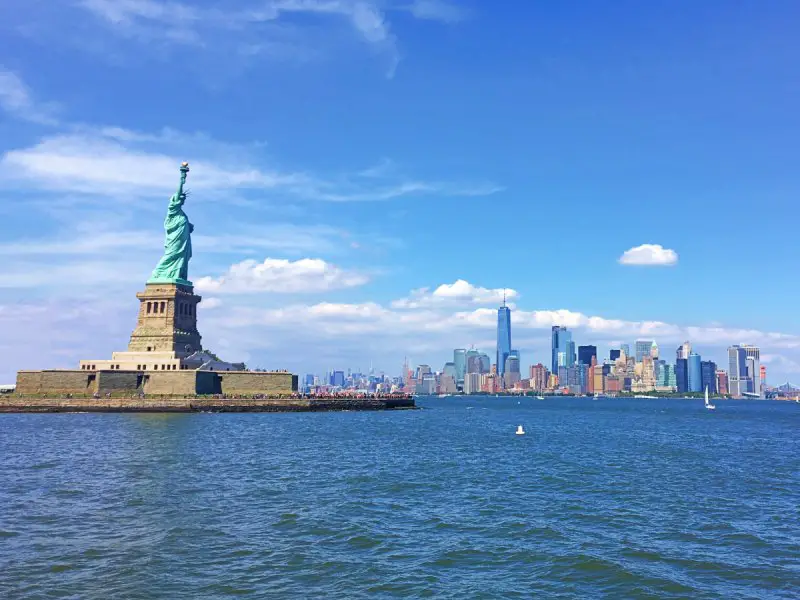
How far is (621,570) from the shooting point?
2170cm

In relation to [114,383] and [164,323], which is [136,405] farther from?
[164,323]

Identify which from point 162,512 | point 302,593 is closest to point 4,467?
point 162,512

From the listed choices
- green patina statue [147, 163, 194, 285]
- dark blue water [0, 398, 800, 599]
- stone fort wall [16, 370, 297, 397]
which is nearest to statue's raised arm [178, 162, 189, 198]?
green patina statue [147, 163, 194, 285]

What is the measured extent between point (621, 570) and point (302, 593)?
10020 mm

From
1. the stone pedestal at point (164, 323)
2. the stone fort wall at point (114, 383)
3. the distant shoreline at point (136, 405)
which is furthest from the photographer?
the stone pedestal at point (164, 323)

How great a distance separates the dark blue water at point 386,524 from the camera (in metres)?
20.2

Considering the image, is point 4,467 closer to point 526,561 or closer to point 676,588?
point 526,561

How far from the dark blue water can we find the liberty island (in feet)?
143

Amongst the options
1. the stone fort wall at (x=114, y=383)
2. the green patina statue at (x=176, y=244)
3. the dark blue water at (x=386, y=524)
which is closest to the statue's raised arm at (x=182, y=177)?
the green patina statue at (x=176, y=244)

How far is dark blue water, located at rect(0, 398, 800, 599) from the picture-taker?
20219 mm

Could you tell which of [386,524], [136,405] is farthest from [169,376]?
[386,524]

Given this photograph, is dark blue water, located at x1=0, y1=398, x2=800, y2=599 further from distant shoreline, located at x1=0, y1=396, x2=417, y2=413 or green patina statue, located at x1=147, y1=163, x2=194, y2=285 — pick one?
green patina statue, located at x1=147, y1=163, x2=194, y2=285

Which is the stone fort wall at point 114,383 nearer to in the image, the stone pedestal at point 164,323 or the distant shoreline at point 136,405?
the distant shoreline at point 136,405

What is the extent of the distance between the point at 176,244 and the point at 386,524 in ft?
318
